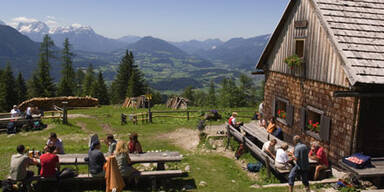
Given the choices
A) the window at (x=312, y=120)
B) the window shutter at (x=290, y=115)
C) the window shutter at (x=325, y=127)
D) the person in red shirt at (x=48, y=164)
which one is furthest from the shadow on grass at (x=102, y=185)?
the window shutter at (x=290, y=115)

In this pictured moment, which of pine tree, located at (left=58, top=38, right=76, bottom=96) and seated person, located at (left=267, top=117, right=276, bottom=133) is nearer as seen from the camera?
seated person, located at (left=267, top=117, right=276, bottom=133)

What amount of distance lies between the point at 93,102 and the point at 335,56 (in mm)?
31058

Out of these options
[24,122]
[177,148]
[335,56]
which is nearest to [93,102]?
[24,122]

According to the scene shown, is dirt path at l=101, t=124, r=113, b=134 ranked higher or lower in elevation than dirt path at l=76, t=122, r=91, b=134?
lower

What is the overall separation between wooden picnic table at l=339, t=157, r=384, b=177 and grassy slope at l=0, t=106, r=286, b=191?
7.84 ft

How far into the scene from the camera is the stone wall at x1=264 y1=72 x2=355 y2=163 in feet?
31.9

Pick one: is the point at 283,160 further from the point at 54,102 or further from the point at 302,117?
the point at 54,102

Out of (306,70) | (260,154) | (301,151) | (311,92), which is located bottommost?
(260,154)

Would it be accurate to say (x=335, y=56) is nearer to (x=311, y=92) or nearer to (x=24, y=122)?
(x=311, y=92)

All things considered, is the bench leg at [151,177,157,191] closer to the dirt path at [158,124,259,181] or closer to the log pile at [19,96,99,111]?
the dirt path at [158,124,259,181]

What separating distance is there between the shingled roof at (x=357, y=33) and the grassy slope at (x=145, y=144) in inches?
185

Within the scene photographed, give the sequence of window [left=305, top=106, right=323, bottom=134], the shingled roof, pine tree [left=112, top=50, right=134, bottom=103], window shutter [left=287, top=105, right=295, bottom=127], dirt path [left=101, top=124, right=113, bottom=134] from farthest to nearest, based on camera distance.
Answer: pine tree [left=112, top=50, right=134, bottom=103] → dirt path [left=101, top=124, right=113, bottom=134] → window shutter [left=287, top=105, right=295, bottom=127] → window [left=305, top=106, right=323, bottom=134] → the shingled roof

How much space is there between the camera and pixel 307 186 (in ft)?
29.2

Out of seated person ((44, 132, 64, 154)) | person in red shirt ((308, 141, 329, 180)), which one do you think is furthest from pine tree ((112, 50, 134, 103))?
person in red shirt ((308, 141, 329, 180))
